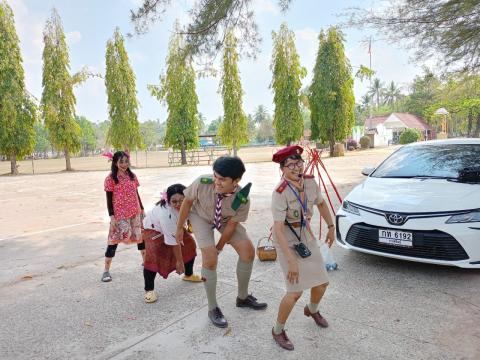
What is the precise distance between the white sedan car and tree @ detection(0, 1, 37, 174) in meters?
24.7

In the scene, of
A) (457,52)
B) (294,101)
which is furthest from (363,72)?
(457,52)

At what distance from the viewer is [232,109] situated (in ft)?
92.6

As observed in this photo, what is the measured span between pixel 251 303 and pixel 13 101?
25.3 metres

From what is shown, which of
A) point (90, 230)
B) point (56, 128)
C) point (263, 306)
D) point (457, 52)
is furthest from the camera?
point (56, 128)

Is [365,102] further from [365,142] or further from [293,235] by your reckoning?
[293,235]

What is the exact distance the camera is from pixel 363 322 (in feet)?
10.1

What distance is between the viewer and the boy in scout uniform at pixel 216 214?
2.84 m

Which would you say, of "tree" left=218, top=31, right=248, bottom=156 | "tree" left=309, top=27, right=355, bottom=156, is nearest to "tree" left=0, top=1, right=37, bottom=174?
"tree" left=218, top=31, right=248, bottom=156

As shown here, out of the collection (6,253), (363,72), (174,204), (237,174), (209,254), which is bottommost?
(6,253)

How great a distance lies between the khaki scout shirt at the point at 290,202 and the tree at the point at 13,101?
83.5 ft

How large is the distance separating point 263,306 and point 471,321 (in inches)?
65.3

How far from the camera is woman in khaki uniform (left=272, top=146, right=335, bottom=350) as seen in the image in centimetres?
263

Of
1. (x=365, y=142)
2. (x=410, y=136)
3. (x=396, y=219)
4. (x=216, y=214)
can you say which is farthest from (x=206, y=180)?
(x=410, y=136)

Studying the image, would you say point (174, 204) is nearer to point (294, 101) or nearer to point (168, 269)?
point (168, 269)
